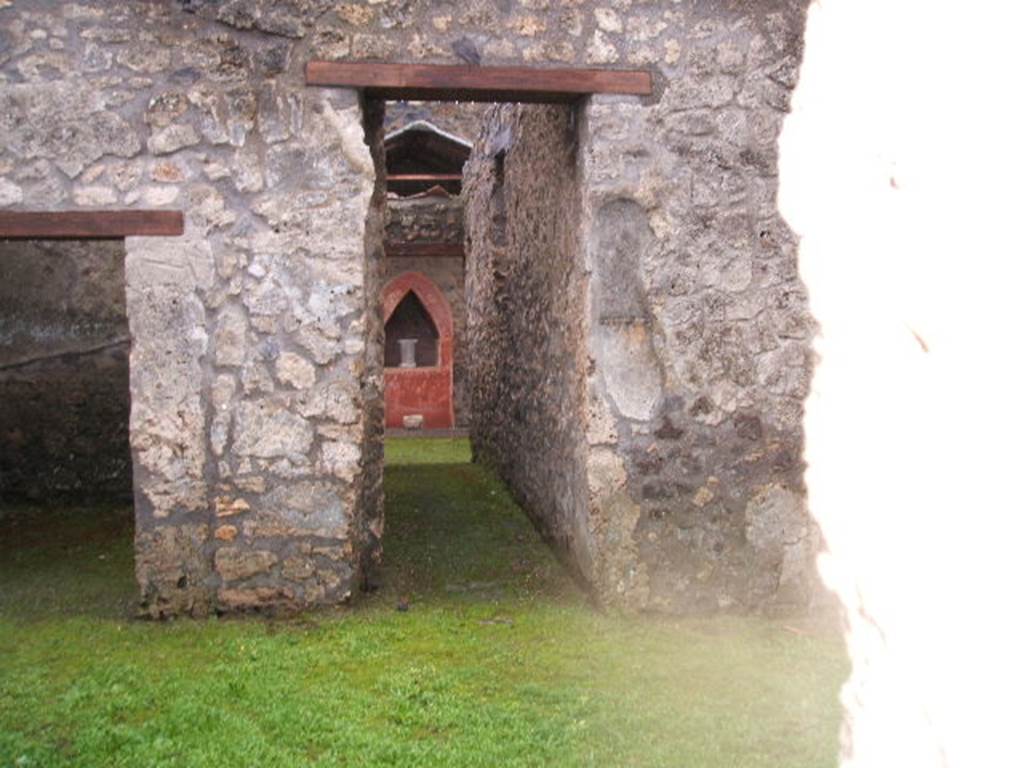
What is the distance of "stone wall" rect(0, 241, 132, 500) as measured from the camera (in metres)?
7.61

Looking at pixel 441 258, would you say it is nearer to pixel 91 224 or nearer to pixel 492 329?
pixel 492 329

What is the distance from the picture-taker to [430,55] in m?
4.50

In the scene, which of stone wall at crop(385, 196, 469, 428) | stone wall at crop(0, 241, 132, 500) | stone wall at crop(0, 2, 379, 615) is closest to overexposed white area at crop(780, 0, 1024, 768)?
stone wall at crop(0, 2, 379, 615)

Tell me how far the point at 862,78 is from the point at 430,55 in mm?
3634

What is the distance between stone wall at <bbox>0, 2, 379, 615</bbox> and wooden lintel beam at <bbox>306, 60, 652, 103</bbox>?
0.10m

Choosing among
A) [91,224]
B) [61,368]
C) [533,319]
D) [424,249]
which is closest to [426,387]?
[424,249]

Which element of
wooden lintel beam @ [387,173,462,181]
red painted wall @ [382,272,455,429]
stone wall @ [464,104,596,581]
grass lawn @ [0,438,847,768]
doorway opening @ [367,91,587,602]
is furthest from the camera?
red painted wall @ [382,272,455,429]

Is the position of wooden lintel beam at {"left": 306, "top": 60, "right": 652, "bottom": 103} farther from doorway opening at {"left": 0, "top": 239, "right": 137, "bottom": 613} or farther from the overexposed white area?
doorway opening at {"left": 0, "top": 239, "right": 137, "bottom": 613}

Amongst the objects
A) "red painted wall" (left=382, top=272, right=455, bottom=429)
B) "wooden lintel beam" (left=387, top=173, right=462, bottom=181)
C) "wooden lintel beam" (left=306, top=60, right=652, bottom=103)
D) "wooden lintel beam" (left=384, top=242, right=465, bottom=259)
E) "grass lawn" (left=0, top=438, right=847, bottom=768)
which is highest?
"wooden lintel beam" (left=387, top=173, right=462, bottom=181)

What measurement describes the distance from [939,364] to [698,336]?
3684 mm

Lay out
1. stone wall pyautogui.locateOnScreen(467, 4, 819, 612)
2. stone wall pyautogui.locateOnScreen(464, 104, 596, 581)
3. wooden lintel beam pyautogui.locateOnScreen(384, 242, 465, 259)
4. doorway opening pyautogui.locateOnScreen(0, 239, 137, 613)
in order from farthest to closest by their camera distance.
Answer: wooden lintel beam pyautogui.locateOnScreen(384, 242, 465, 259), doorway opening pyautogui.locateOnScreen(0, 239, 137, 613), stone wall pyautogui.locateOnScreen(464, 104, 596, 581), stone wall pyautogui.locateOnScreen(467, 4, 819, 612)

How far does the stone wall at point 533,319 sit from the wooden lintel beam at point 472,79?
1.68 ft

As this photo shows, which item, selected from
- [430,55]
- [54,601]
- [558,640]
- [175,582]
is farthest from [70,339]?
[558,640]

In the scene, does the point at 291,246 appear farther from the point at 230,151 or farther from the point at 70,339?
the point at 70,339
